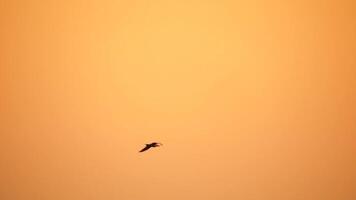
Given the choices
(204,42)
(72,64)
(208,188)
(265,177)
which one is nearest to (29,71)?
(72,64)

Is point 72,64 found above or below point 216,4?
below

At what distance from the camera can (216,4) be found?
4.76 feet

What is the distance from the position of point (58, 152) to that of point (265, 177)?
87 centimetres

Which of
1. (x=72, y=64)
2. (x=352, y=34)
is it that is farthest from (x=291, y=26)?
(x=72, y=64)

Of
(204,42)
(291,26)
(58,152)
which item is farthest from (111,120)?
(291,26)

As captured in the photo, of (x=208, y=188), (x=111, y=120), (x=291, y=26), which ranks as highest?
Result: (x=291, y=26)

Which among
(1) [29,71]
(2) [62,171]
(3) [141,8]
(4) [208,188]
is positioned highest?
(3) [141,8]

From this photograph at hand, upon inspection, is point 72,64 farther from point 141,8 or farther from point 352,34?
point 352,34

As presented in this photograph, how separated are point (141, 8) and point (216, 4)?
32cm

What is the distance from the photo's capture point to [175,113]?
1423 mm

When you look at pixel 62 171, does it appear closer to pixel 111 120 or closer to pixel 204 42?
pixel 111 120

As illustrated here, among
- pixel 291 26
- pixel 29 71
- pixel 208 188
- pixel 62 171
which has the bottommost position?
pixel 208 188

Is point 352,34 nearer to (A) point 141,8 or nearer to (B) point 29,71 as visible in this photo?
(A) point 141,8

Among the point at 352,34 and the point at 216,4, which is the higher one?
the point at 216,4
